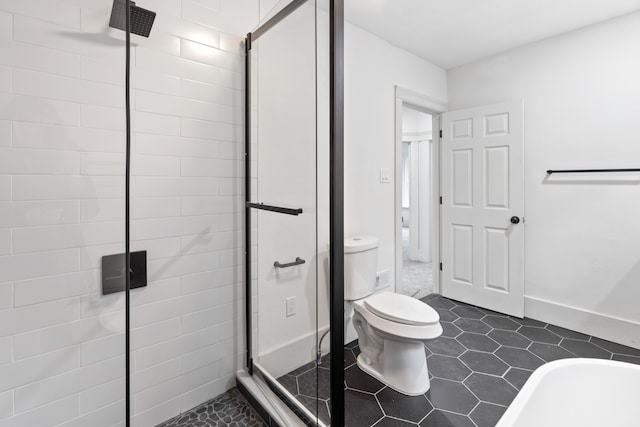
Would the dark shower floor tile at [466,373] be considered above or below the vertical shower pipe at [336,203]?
below

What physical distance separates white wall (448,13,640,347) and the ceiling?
6.8 inches

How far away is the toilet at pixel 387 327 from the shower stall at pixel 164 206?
66 cm

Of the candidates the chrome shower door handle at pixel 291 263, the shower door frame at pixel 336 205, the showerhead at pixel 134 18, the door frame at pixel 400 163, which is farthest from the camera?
the door frame at pixel 400 163

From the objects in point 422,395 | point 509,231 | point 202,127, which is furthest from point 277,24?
point 509,231

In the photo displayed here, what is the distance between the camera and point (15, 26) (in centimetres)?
103

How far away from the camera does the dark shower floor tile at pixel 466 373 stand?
1.56 meters

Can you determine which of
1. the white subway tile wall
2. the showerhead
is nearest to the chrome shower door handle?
the white subway tile wall

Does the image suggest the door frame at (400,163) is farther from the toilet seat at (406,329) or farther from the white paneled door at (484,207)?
the toilet seat at (406,329)

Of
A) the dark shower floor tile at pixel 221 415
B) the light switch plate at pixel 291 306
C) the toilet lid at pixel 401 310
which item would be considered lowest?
the dark shower floor tile at pixel 221 415

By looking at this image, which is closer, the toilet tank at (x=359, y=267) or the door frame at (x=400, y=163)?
the toilet tank at (x=359, y=267)

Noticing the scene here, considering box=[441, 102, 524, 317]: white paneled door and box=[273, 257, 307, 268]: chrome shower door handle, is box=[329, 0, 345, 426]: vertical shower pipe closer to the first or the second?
box=[273, 257, 307, 268]: chrome shower door handle

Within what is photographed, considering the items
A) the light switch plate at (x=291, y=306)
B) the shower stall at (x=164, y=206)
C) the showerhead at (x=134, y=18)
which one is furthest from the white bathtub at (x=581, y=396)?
the showerhead at (x=134, y=18)

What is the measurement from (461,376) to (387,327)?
2.08ft

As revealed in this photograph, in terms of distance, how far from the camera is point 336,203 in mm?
1079
